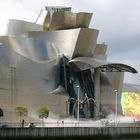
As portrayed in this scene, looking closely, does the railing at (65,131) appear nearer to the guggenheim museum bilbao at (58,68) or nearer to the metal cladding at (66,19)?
the guggenheim museum bilbao at (58,68)

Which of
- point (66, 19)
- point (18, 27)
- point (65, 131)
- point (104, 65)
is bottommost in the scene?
point (65, 131)

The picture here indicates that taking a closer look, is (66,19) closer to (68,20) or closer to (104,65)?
(68,20)

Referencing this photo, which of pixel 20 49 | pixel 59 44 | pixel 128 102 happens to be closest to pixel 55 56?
pixel 59 44

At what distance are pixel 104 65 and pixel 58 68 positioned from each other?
21.6 ft

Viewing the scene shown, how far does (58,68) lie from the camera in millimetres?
75500

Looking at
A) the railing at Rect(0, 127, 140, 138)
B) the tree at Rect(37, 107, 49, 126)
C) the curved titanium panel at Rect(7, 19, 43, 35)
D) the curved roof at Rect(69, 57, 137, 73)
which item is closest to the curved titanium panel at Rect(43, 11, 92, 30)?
the curved titanium panel at Rect(7, 19, 43, 35)

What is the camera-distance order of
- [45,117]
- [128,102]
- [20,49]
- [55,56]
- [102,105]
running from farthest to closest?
[128,102]
[102,105]
[55,56]
[20,49]
[45,117]

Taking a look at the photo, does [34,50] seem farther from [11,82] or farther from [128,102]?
[128,102]

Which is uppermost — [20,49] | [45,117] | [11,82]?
[20,49]

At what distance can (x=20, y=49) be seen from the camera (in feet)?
228

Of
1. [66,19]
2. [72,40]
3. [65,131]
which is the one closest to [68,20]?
[66,19]

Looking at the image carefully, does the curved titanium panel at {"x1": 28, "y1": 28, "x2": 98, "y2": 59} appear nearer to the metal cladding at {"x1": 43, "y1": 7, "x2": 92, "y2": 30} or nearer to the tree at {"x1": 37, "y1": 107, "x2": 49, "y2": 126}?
the metal cladding at {"x1": 43, "y1": 7, "x2": 92, "y2": 30}

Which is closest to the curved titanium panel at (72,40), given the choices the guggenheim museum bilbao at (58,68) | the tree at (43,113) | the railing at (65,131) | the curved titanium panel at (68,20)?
the guggenheim museum bilbao at (58,68)

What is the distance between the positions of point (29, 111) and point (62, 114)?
6.76m
